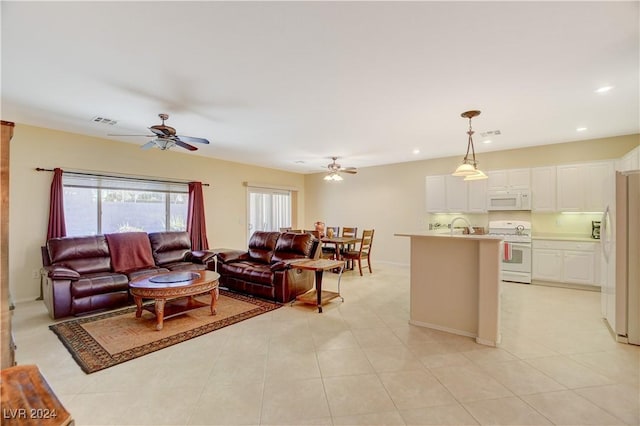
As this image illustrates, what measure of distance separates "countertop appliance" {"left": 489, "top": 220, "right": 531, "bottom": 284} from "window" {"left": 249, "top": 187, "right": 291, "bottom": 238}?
219 inches

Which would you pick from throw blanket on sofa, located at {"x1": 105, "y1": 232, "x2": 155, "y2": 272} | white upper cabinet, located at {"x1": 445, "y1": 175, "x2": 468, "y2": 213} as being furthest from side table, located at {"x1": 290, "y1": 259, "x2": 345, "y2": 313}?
white upper cabinet, located at {"x1": 445, "y1": 175, "x2": 468, "y2": 213}

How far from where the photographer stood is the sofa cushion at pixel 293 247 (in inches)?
191

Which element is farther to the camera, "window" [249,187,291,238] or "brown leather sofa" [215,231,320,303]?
"window" [249,187,291,238]

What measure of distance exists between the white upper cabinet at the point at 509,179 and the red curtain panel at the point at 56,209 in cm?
760

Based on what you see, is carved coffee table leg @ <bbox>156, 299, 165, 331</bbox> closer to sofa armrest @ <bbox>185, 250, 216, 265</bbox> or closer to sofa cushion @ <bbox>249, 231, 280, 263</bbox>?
sofa armrest @ <bbox>185, 250, 216, 265</bbox>

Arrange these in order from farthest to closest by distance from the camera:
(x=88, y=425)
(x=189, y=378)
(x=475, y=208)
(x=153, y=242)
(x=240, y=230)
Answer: (x=240, y=230) < (x=475, y=208) < (x=153, y=242) < (x=189, y=378) < (x=88, y=425)

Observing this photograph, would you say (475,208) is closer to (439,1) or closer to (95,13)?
(439,1)

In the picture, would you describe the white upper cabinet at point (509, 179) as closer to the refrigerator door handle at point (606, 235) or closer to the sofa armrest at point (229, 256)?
the refrigerator door handle at point (606, 235)

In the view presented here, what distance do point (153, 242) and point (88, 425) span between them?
12.1 feet

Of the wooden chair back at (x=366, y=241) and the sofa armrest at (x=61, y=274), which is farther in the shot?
the wooden chair back at (x=366, y=241)

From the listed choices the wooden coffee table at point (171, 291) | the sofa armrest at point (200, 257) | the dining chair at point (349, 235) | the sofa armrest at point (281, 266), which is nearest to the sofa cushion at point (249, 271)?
the sofa armrest at point (281, 266)

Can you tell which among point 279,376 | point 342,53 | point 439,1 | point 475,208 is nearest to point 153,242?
point 279,376

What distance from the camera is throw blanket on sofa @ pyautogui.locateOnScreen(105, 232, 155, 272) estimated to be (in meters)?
4.53

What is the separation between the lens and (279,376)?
7.74 ft
